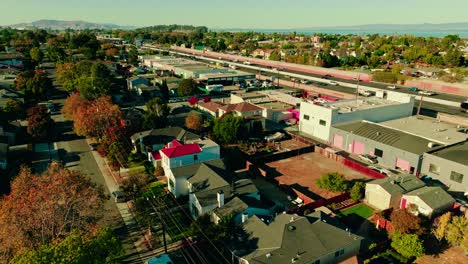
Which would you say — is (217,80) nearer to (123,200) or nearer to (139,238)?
(123,200)

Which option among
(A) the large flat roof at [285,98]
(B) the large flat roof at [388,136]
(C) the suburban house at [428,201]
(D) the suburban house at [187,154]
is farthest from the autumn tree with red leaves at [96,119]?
(C) the suburban house at [428,201]

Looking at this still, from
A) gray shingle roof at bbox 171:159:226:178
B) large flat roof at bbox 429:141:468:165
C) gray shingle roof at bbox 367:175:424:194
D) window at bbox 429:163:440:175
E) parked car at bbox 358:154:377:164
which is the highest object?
large flat roof at bbox 429:141:468:165

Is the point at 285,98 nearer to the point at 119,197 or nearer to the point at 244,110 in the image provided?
the point at 244,110

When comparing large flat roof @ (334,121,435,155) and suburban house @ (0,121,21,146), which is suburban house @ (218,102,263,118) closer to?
large flat roof @ (334,121,435,155)

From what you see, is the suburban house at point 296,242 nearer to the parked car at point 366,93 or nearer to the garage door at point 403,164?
the garage door at point 403,164

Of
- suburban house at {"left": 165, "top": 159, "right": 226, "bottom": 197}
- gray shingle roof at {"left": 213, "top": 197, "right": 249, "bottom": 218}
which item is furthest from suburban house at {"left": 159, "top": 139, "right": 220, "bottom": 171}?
gray shingle roof at {"left": 213, "top": 197, "right": 249, "bottom": 218}

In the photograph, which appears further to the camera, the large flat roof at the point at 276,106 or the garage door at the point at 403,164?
the large flat roof at the point at 276,106
